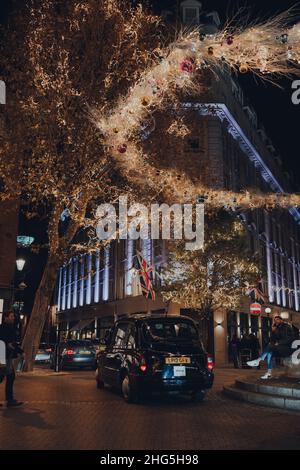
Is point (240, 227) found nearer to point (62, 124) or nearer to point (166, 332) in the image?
point (62, 124)

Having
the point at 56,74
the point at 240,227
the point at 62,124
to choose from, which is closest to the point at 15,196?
the point at 62,124

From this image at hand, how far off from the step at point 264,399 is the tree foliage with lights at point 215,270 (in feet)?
45.4

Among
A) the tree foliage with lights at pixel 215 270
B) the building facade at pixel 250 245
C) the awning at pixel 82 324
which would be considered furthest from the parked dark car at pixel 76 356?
the awning at pixel 82 324

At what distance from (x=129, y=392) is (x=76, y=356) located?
1276 centimetres

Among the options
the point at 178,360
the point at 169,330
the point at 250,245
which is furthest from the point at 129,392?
the point at 250,245

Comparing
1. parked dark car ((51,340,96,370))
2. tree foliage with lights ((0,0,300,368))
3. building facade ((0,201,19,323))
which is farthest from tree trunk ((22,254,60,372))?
building facade ((0,201,19,323))

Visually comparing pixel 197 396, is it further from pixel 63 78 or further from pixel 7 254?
pixel 7 254

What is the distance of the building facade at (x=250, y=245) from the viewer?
32.9 m

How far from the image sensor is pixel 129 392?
10398 millimetres

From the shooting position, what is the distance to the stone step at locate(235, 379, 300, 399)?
10.0 metres

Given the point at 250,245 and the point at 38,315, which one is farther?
the point at 250,245

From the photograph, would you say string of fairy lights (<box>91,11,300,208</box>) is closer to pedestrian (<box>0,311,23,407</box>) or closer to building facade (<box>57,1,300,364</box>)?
pedestrian (<box>0,311,23,407</box>)

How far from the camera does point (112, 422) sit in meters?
8.12

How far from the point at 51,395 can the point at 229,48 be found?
8.92 m
